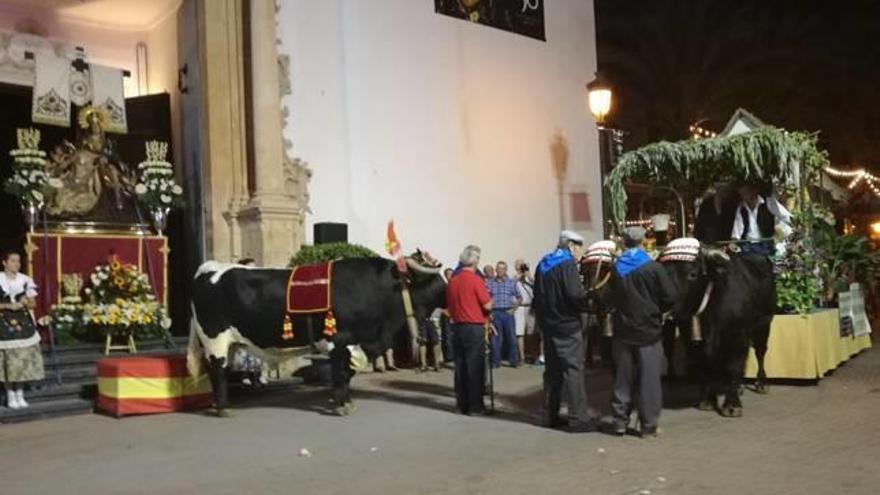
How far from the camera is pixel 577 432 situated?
8.17 m

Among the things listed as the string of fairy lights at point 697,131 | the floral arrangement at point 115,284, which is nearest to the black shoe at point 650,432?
the floral arrangement at point 115,284

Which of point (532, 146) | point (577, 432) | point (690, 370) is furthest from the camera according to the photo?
point (532, 146)

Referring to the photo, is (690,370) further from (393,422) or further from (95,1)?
(95,1)

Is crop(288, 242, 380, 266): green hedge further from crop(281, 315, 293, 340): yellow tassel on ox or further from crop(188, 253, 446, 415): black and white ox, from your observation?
crop(281, 315, 293, 340): yellow tassel on ox

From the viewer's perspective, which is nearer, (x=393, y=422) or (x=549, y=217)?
(x=393, y=422)

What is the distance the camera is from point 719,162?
1172 centimetres

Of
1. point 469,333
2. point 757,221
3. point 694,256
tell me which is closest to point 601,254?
point 694,256

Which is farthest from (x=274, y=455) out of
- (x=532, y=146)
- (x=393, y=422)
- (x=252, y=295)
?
Answer: (x=532, y=146)

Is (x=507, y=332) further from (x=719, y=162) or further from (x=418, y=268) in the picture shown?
(x=418, y=268)

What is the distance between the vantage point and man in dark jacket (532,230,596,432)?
8180 mm

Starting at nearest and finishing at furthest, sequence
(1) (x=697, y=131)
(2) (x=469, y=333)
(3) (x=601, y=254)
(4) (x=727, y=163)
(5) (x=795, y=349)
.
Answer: (3) (x=601, y=254) → (2) (x=469, y=333) → (5) (x=795, y=349) → (4) (x=727, y=163) → (1) (x=697, y=131)

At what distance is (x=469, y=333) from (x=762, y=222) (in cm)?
426

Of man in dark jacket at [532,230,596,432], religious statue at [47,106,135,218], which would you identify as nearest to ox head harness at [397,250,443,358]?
man in dark jacket at [532,230,596,432]

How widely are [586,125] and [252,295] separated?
13155 mm
